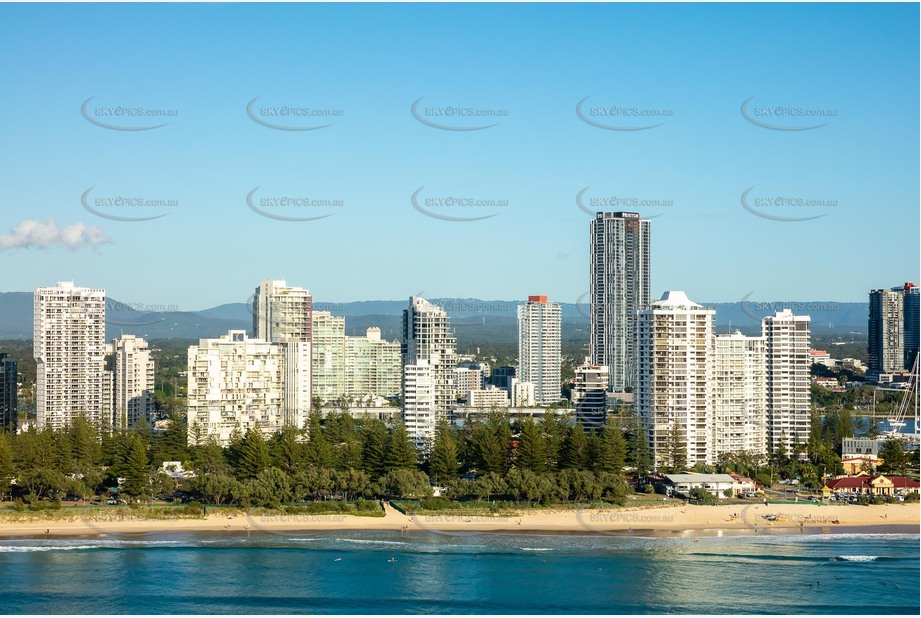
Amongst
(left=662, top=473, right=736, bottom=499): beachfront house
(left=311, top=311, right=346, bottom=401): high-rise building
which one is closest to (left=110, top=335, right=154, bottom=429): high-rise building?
(left=311, top=311, right=346, bottom=401): high-rise building

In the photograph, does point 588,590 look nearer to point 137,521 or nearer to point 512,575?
point 512,575

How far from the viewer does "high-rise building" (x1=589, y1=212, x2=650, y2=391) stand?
5709 cm

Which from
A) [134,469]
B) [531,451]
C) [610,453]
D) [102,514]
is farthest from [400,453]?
[102,514]

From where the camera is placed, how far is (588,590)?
16.0 m

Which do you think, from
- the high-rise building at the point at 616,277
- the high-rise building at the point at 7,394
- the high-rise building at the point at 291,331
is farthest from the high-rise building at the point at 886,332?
the high-rise building at the point at 7,394

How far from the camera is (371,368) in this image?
143 feet

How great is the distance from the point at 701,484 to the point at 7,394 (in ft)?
56.8

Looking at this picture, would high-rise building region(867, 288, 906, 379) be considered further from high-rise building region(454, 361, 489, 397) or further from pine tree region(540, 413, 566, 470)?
pine tree region(540, 413, 566, 470)

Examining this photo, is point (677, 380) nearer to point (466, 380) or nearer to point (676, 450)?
point (676, 450)

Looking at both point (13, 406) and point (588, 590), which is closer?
point (588, 590)

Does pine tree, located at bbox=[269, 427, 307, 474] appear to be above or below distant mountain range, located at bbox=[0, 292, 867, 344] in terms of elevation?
below

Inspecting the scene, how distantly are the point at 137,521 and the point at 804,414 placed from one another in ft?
53.8

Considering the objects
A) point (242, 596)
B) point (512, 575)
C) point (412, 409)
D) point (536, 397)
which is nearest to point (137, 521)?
point (242, 596)

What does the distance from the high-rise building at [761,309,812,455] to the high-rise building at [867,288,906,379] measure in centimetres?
2699
